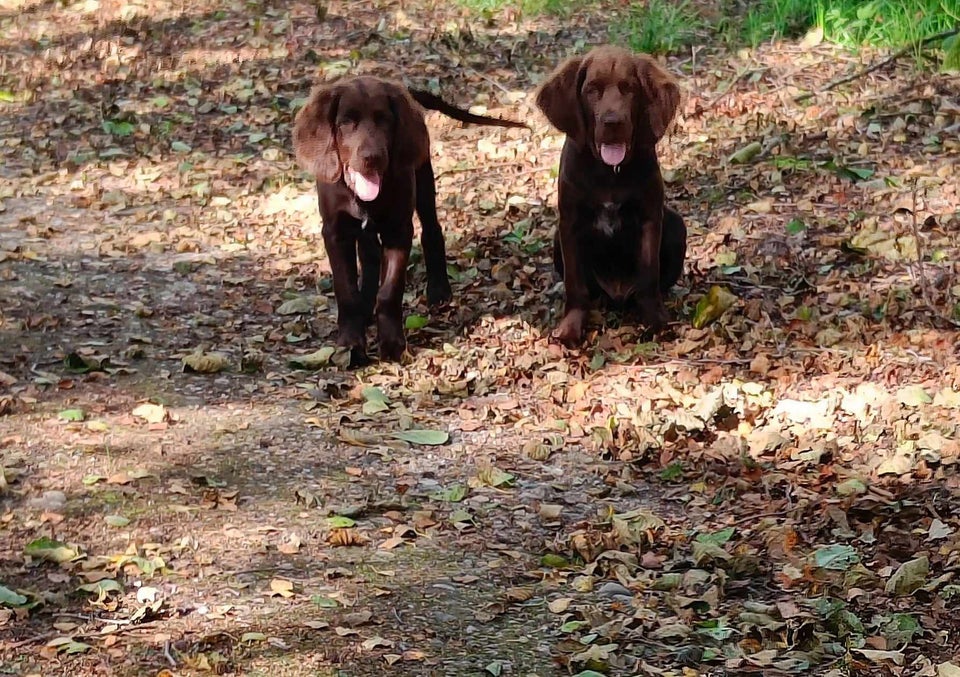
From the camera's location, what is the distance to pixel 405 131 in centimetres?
573

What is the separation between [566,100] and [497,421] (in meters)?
1.40

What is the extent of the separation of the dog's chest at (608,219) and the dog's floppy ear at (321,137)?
1.12 metres

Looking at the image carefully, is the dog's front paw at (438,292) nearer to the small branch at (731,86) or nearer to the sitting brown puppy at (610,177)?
the sitting brown puppy at (610,177)

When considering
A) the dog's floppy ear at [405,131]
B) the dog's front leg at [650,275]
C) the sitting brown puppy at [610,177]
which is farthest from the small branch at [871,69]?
the dog's floppy ear at [405,131]

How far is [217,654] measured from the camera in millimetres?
3561

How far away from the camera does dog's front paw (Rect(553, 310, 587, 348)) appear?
238 inches

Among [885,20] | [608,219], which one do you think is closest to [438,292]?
[608,219]

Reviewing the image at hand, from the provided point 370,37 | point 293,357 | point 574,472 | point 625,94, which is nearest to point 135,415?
point 293,357

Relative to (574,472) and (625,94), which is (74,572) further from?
(625,94)

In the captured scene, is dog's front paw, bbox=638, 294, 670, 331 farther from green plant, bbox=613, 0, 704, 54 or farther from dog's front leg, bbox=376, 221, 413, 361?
green plant, bbox=613, 0, 704, 54

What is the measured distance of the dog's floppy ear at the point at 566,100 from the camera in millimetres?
5789

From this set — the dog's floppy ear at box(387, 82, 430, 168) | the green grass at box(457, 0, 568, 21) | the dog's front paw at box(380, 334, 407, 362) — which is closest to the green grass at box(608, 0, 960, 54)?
the green grass at box(457, 0, 568, 21)

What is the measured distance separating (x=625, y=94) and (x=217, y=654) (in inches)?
121

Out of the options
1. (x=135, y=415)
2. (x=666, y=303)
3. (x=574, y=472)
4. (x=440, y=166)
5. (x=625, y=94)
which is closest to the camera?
(x=574, y=472)
